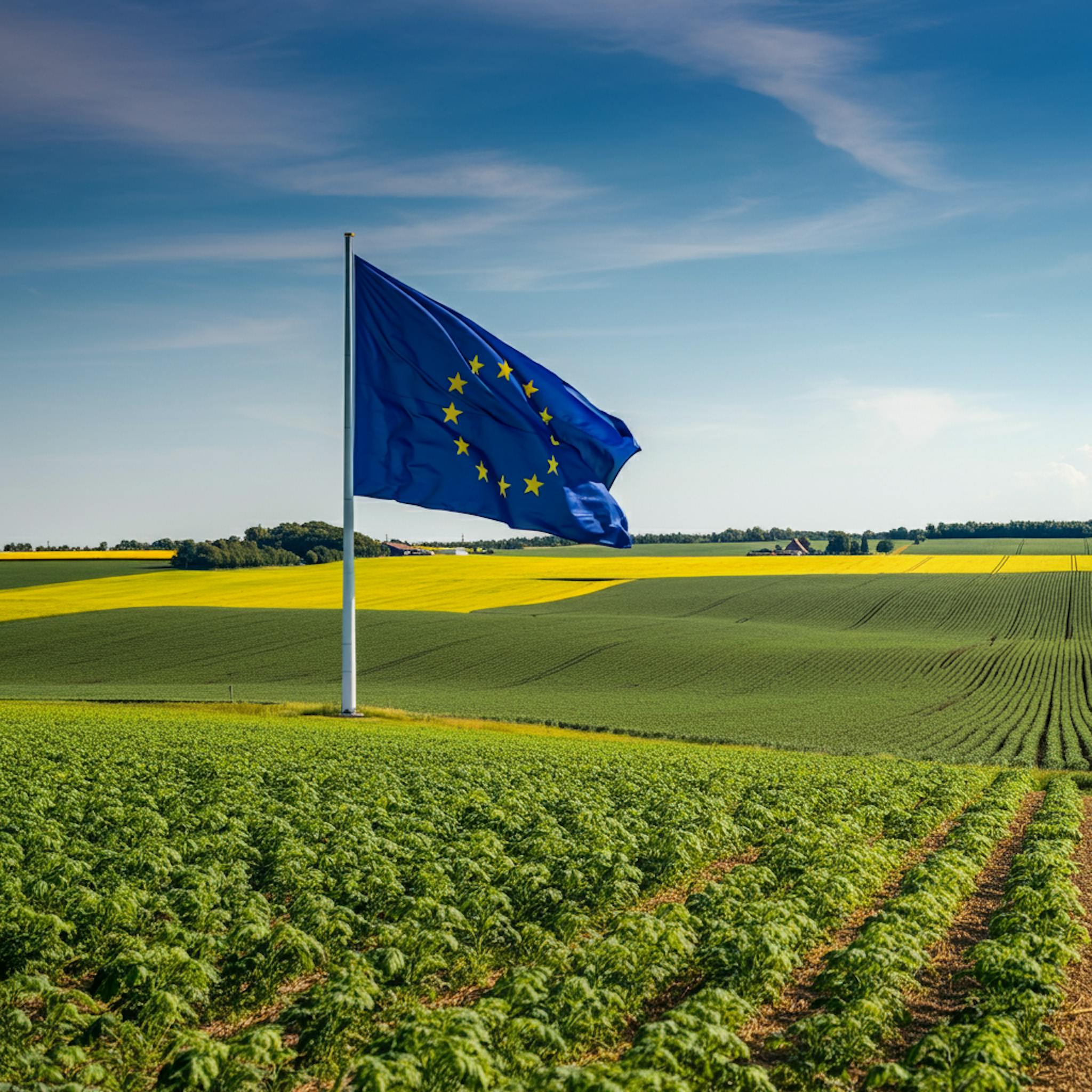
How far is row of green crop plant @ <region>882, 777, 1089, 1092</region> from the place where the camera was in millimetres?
8016

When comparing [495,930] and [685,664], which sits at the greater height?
[495,930]

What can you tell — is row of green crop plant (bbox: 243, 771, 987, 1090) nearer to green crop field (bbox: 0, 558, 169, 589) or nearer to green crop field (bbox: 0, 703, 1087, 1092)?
green crop field (bbox: 0, 703, 1087, 1092)

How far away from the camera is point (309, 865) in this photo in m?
14.2

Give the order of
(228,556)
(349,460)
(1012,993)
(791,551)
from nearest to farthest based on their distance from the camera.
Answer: (1012,993)
(349,460)
(228,556)
(791,551)

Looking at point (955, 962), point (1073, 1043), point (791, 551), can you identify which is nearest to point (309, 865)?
point (955, 962)

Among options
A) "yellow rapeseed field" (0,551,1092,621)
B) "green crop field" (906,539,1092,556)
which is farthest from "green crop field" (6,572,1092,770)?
"green crop field" (906,539,1092,556)

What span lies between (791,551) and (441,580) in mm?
75544

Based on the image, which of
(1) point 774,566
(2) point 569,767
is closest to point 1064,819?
(2) point 569,767

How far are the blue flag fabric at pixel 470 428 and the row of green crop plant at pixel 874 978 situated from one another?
12.1m

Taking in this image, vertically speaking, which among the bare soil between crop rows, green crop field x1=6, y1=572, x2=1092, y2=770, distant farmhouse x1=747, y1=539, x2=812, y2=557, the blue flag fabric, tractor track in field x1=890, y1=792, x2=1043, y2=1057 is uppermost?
the blue flag fabric

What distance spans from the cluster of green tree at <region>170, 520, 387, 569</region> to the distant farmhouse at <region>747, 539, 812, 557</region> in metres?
63.0

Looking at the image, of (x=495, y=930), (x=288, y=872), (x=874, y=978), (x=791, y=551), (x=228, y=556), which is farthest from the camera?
(x=791, y=551)

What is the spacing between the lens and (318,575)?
360 ft

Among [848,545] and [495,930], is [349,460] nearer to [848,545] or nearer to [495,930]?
[495,930]
